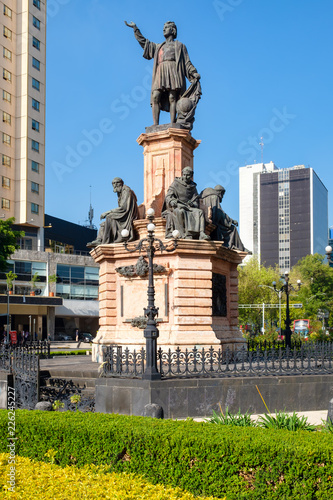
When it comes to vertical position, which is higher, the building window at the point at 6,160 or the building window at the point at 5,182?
the building window at the point at 6,160

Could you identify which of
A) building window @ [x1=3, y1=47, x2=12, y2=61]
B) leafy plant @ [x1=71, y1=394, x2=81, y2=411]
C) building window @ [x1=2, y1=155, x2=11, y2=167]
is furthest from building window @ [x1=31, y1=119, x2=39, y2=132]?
leafy plant @ [x1=71, y1=394, x2=81, y2=411]

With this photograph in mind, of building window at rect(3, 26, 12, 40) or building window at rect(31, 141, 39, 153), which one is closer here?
building window at rect(3, 26, 12, 40)

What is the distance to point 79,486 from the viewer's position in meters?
6.62

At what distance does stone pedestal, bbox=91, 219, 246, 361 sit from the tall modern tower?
4958cm

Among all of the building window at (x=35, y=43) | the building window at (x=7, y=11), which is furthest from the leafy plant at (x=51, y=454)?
the building window at (x=35, y=43)

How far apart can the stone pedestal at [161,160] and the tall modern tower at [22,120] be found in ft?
157

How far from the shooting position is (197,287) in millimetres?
19453

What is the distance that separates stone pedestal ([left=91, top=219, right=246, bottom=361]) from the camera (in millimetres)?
19156

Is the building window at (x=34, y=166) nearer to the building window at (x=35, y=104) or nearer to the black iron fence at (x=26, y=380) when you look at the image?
the building window at (x=35, y=104)

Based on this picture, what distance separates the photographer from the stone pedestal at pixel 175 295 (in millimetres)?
19156

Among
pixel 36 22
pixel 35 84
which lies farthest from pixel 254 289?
pixel 36 22

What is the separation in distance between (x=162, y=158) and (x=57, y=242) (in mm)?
59655

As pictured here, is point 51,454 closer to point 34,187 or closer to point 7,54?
point 34,187

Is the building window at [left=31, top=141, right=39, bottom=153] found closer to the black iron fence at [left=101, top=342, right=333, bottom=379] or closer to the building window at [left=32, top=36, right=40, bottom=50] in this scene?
the building window at [left=32, top=36, right=40, bottom=50]
